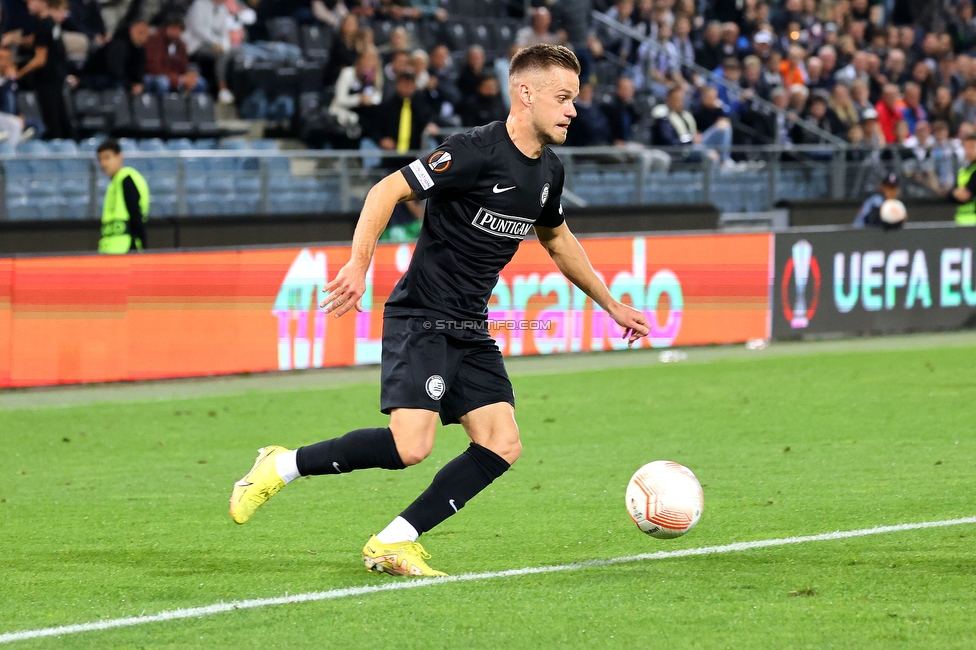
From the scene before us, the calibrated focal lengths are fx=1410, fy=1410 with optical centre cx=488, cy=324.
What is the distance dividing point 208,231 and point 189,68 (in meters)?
3.25

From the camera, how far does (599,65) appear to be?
21906mm

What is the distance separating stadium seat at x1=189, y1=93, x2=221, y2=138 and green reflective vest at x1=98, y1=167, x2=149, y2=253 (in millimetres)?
4035

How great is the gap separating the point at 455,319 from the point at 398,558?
3.23 ft

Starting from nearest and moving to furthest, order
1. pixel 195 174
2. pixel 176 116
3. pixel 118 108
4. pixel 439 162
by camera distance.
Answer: pixel 439 162 → pixel 195 174 → pixel 118 108 → pixel 176 116

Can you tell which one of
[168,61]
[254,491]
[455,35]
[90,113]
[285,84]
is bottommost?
[254,491]

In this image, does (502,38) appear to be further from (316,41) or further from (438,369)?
(438,369)

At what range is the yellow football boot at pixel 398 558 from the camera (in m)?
5.59

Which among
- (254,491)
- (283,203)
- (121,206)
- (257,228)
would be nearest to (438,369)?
(254,491)

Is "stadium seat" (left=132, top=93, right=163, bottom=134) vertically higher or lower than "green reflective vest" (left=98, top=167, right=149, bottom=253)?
higher

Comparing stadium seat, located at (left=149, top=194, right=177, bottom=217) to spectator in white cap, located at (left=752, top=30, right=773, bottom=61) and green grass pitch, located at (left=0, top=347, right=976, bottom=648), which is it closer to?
green grass pitch, located at (left=0, top=347, right=976, bottom=648)

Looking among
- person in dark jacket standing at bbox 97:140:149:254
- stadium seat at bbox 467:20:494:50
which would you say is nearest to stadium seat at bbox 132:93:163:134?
person in dark jacket standing at bbox 97:140:149:254

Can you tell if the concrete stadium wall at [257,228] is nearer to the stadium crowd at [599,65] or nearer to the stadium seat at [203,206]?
the stadium seat at [203,206]

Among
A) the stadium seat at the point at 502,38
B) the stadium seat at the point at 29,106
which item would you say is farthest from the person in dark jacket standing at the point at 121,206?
the stadium seat at the point at 502,38

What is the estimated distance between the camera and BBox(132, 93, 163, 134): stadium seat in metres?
16.7
